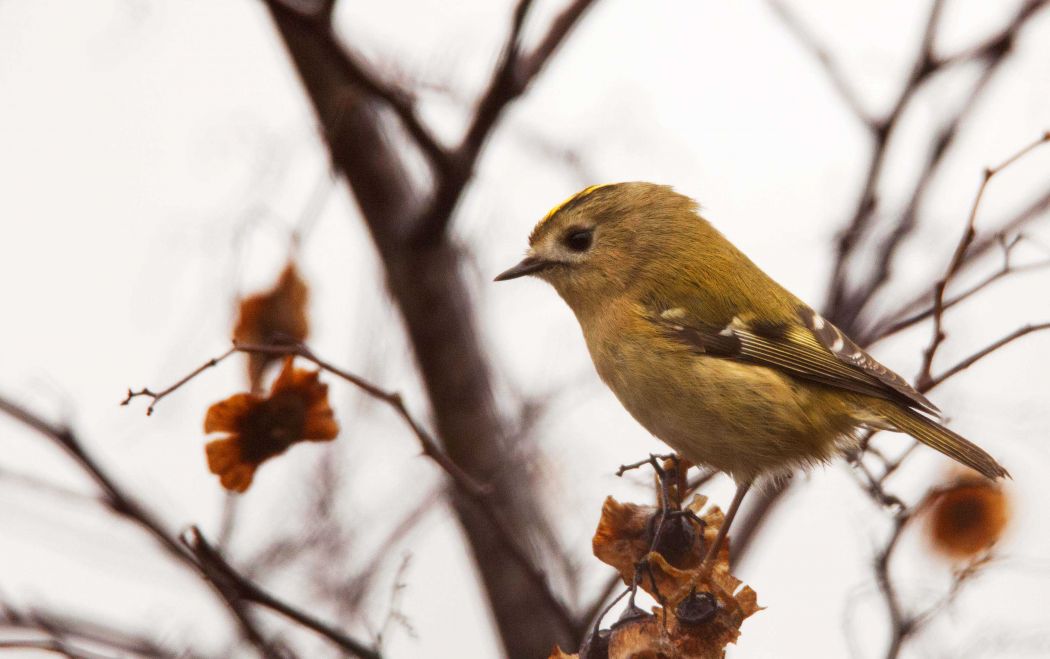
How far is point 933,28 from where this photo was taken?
86.6 inches

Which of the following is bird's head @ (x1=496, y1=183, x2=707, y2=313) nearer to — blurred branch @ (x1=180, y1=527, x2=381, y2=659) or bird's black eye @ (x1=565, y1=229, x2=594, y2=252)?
bird's black eye @ (x1=565, y1=229, x2=594, y2=252)

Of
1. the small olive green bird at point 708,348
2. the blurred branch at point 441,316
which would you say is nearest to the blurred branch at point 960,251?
the small olive green bird at point 708,348

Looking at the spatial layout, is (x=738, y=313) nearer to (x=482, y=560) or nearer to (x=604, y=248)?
(x=604, y=248)

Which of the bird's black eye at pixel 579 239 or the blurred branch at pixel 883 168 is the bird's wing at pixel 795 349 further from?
the bird's black eye at pixel 579 239

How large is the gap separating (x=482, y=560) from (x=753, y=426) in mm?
684

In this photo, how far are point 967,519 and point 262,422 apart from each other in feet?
4.56

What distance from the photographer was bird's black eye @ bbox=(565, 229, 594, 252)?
2.48 m

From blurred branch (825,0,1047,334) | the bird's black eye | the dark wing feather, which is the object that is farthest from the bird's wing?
the bird's black eye

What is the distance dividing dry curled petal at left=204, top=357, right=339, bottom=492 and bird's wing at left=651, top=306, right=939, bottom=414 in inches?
32.1

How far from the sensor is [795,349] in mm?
2281

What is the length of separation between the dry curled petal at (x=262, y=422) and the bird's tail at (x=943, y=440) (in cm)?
115

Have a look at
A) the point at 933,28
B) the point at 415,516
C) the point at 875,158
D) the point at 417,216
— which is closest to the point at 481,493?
the point at 415,516

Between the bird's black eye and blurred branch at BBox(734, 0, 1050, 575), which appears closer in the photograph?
blurred branch at BBox(734, 0, 1050, 575)

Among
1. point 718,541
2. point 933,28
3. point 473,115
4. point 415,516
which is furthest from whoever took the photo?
point 415,516
